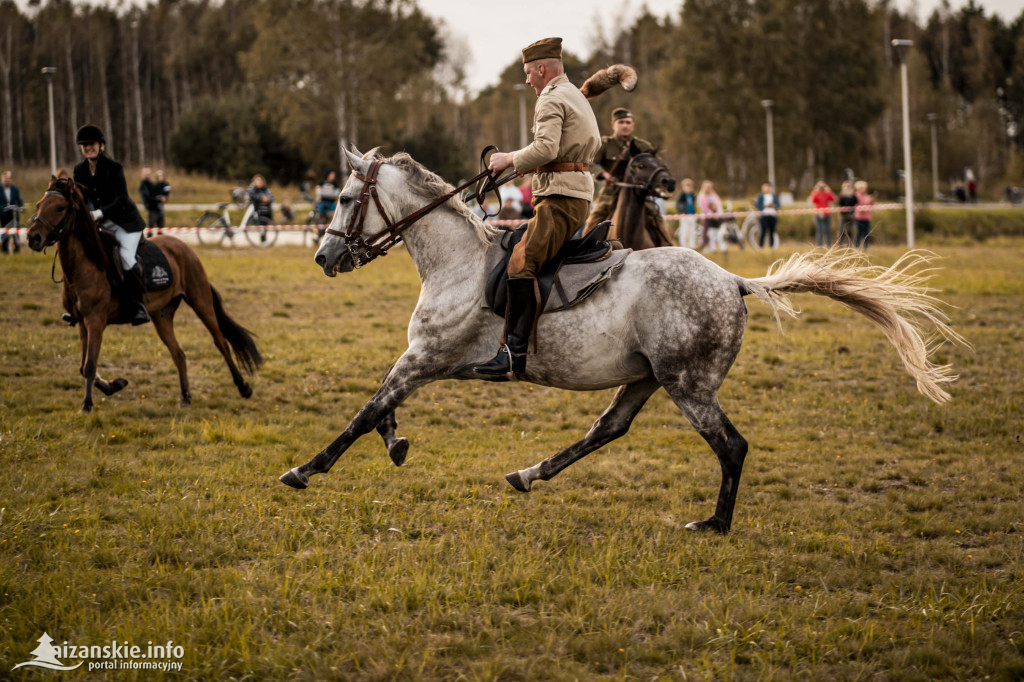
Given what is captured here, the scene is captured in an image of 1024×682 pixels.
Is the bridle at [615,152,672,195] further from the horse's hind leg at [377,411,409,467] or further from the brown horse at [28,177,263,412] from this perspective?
the horse's hind leg at [377,411,409,467]

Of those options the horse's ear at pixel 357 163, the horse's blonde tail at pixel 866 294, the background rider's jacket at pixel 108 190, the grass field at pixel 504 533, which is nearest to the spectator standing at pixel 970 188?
the grass field at pixel 504 533

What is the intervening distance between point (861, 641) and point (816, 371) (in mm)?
7690

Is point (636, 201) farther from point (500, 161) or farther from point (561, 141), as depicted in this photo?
point (500, 161)

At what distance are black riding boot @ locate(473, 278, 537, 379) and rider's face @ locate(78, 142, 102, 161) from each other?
5660mm

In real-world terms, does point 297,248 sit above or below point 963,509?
above

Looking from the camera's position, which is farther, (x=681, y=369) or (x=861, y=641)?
(x=681, y=369)

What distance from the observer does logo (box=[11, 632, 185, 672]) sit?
418 centimetres

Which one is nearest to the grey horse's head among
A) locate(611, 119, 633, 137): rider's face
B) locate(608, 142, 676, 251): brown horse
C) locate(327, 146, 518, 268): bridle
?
locate(327, 146, 518, 268): bridle

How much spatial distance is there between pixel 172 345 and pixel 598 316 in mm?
5927

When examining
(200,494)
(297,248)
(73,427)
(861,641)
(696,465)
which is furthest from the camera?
(297,248)

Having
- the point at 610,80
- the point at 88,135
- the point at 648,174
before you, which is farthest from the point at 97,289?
the point at 648,174

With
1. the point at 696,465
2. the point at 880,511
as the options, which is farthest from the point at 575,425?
the point at 880,511

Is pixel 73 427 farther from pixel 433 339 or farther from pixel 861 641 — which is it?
pixel 861 641

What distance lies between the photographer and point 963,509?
22.5ft
